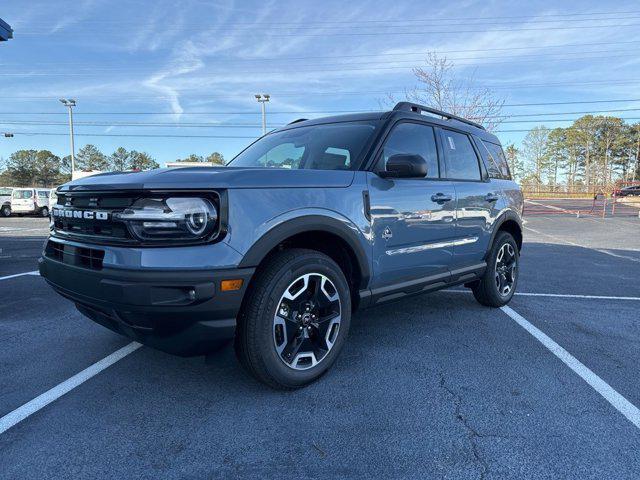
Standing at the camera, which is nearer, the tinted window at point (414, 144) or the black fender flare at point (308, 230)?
the black fender flare at point (308, 230)

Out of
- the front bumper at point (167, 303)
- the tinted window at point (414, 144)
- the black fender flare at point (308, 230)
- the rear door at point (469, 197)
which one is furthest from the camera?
the rear door at point (469, 197)

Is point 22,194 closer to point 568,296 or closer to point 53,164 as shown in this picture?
point 568,296

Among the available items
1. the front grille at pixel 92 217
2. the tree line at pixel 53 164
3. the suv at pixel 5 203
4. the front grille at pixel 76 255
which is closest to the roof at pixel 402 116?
the front grille at pixel 92 217

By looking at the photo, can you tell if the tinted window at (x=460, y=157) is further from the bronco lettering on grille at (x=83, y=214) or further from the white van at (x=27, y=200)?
the white van at (x=27, y=200)

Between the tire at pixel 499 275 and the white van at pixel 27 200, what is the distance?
28229 millimetres

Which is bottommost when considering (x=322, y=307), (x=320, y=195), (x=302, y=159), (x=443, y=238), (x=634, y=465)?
(x=634, y=465)

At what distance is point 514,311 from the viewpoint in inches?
187

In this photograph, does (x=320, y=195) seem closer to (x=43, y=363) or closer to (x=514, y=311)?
(x=43, y=363)

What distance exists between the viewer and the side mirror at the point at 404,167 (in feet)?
9.85

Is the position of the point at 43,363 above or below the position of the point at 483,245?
below

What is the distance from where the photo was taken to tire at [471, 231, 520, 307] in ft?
15.3

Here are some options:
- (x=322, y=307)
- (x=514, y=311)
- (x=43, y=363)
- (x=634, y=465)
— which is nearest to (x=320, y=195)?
(x=322, y=307)

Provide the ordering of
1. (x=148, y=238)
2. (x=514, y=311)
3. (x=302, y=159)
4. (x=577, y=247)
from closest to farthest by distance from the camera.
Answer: (x=148, y=238), (x=302, y=159), (x=514, y=311), (x=577, y=247)

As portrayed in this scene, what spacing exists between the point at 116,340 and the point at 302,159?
2.19 metres
